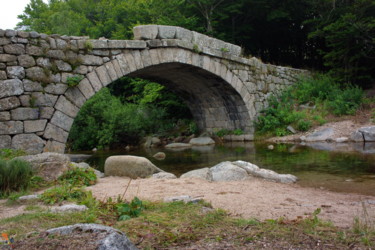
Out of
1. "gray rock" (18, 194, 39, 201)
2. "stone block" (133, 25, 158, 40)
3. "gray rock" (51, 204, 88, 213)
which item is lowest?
"gray rock" (18, 194, 39, 201)

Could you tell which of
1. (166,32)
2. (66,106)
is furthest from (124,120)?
(66,106)

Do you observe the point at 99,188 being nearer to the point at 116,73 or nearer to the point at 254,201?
the point at 254,201

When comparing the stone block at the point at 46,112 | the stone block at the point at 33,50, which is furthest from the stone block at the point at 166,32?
the stone block at the point at 46,112

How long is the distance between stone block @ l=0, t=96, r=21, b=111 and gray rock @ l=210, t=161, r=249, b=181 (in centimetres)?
447

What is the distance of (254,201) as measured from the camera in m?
3.73

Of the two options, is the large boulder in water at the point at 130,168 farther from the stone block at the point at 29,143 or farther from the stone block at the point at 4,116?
the stone block at the point at 4,116

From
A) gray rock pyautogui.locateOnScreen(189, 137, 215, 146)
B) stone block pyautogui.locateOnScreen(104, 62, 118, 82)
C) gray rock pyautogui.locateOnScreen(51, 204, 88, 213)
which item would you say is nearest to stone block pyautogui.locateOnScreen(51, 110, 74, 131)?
stone block pyautogui.locateOnScreen(104, 62, 118, 82)

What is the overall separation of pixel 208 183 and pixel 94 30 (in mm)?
24650

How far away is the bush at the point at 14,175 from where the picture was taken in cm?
422

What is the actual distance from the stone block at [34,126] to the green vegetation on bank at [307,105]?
340 inches

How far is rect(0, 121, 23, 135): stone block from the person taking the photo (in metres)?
6.95

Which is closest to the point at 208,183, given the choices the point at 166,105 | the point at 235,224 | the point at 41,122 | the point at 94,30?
the point at 235,224

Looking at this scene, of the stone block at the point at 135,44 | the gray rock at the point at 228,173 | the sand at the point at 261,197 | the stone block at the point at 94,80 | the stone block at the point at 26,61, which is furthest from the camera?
the stone block at the point at 135,44

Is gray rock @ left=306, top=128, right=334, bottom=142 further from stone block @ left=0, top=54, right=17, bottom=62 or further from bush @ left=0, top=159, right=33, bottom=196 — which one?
bush @ left=0, top=159, right=33, bottom=196
